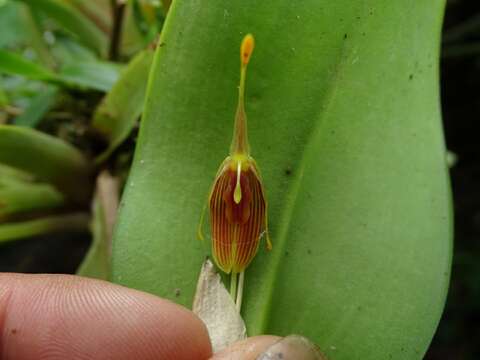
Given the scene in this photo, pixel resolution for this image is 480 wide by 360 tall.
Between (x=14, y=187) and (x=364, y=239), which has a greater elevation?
(x=364, y=239)

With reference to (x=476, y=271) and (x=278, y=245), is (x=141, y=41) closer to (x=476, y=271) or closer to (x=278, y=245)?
(x=278, y=245)

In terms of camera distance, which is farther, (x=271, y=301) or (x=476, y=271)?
(x=476, y=271)

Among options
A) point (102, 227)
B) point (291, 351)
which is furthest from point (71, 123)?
point (291, 351)

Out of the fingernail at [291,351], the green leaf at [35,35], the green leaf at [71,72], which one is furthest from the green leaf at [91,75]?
the fingernail at [291,351]

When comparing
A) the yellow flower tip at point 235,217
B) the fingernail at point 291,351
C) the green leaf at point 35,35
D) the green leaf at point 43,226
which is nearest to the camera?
the fingernail at point 291,351

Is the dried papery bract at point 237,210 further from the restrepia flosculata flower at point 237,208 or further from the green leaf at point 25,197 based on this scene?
the green leaf at point 25,197

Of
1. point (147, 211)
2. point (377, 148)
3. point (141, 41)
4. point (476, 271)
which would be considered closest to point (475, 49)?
point (476, 271)

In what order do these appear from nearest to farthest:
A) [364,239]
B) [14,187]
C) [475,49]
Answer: [364,239] < [14,187] < [475,49]

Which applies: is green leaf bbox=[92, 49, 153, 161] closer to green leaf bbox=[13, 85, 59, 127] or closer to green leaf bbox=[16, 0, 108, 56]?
green leaf bbox=[13, 85, 59, 127]
